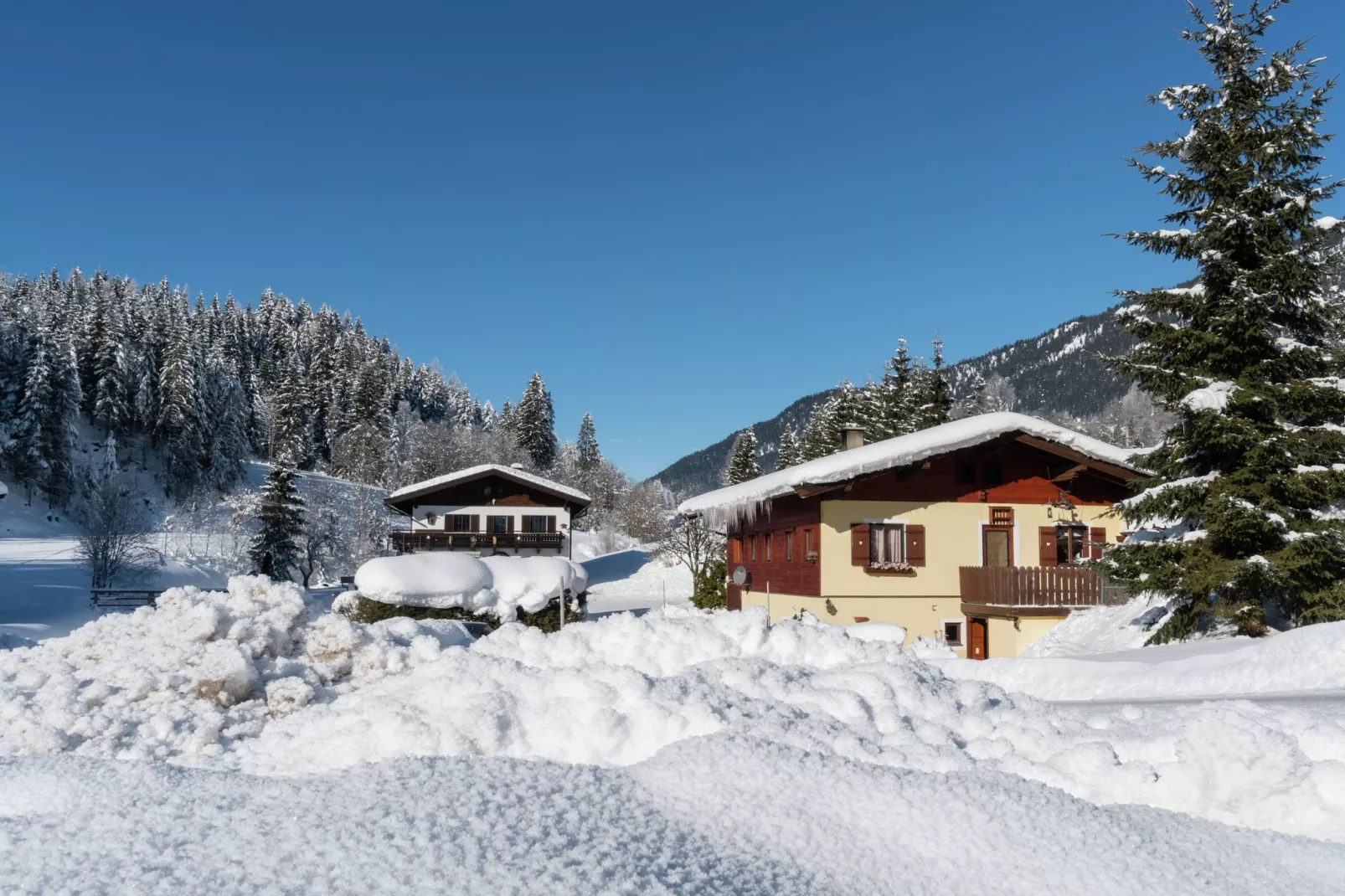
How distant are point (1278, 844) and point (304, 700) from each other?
17.3 ft

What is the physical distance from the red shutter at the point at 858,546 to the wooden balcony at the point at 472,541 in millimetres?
24569

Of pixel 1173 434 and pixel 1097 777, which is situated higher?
pixel 1173 434

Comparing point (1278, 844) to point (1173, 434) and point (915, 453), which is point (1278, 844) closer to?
point (1173, 434)

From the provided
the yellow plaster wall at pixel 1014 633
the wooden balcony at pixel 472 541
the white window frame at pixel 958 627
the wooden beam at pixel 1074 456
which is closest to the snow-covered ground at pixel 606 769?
the yellow plaster wall at pixel 1014 633

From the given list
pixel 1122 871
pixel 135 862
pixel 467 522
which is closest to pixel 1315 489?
pixel 1122 871

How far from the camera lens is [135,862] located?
3.20 m

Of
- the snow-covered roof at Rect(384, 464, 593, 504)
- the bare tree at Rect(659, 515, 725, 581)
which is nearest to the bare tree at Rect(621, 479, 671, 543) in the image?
the bare tree at Rect(659, 515, 725, 581)

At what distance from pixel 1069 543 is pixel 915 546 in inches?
162

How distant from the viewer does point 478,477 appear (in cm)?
4306

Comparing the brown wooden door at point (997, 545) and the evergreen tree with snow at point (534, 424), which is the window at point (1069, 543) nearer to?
the brown wooden door at point (997, 545)

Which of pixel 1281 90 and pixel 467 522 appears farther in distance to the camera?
pixel 467 522

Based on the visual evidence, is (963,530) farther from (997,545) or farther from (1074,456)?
(1074,456)

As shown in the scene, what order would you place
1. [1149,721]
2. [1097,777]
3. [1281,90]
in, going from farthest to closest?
[1281,90] → [1149,721] → [1097,777]

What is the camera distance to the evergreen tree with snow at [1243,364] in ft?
40.0
